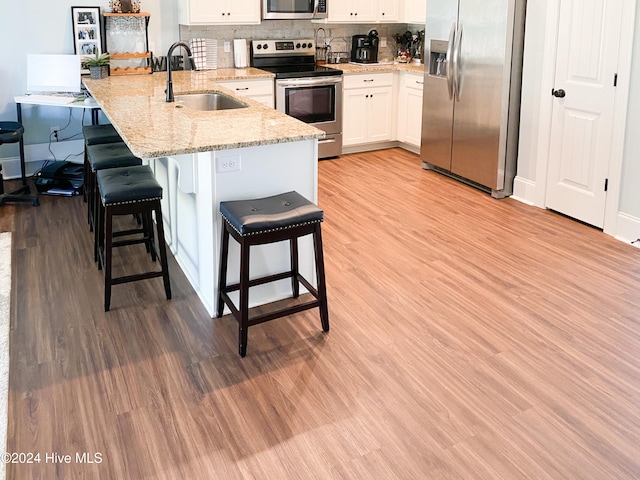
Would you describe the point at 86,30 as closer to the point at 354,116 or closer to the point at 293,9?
the point at 293,9

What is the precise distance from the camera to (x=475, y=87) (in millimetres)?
5258

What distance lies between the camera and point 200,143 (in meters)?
2.92

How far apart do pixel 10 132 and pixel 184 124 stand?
225 cm

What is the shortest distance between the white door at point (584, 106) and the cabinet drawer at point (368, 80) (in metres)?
2.21

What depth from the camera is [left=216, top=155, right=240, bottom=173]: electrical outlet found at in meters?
3.06

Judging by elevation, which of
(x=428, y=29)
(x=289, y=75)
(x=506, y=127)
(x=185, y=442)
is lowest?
(x=185, y=442)

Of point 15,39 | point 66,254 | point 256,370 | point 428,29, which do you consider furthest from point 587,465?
point 15,39

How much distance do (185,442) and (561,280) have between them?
245 centimetres

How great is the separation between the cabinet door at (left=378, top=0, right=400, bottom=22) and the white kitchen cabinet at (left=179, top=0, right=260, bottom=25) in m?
1.39

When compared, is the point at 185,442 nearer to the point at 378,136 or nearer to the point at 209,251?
the point at 209,251

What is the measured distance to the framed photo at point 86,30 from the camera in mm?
5484

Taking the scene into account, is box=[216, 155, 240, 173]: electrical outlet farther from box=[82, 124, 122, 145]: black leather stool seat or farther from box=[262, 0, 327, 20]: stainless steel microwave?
box=[262, 0, 327, 20]: stainless steel microwave

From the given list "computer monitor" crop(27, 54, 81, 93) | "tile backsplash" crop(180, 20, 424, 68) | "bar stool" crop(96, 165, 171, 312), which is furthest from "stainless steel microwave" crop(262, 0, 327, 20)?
"bar stool" crop(96, 165, 171, 312)

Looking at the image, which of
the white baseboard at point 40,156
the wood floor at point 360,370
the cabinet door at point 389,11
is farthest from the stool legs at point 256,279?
the cabinet door at point 389,11
